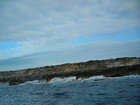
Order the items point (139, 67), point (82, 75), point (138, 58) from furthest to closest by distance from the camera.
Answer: point (138, 58), point (82, 75), point (139, 67)

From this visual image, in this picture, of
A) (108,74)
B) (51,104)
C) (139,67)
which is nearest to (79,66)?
(108,74)

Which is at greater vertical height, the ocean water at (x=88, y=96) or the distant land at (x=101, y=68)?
the distant land at (x=101, y=68)

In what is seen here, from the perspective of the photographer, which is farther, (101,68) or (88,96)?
(101,68)

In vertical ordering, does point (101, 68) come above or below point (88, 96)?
above

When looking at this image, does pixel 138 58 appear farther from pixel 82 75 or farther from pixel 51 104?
pixel 51 104

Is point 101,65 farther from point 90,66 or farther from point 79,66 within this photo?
point 79,66

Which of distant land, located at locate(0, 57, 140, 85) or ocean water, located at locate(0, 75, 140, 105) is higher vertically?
distant land, located at locate(0, 57, 140, 85)

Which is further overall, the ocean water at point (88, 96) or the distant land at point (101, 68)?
the distant land at point (101, 68)

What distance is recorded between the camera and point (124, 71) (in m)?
39.7

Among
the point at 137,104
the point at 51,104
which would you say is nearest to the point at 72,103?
the point at 51,104

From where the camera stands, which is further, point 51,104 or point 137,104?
point 51,104

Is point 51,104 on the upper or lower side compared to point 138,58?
lower

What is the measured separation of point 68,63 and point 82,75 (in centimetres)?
2216

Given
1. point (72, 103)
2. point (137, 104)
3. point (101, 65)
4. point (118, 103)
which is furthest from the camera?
point (101, 65)
